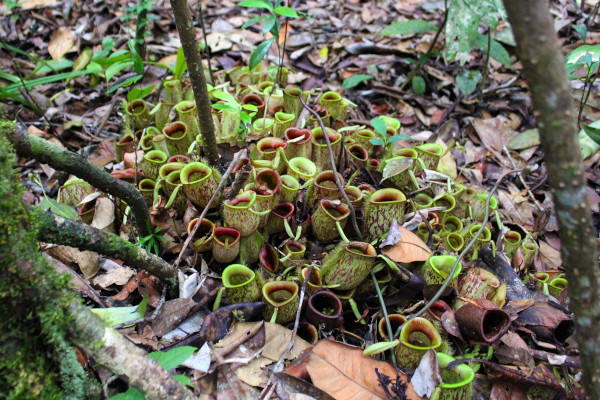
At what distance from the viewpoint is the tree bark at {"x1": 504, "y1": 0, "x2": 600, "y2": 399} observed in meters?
1.24

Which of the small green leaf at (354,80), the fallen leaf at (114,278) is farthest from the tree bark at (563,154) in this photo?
the small green leaf at (354,80)

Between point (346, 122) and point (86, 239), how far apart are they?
9.63ft

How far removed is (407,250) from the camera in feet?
8.79

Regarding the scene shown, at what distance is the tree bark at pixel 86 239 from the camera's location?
1.70m

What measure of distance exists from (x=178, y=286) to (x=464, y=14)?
12.4ft

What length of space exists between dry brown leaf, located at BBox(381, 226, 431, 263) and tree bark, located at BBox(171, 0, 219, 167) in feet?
4.75

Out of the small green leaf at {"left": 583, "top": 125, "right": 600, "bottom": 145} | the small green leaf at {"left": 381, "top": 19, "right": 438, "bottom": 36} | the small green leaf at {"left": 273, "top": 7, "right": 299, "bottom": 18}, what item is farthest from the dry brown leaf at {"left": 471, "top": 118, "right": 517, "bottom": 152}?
the small green leaf at {"left": 273, "top": 7, "right": 299, "bottom": 18}

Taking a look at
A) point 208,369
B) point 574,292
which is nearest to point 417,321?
point 574,292

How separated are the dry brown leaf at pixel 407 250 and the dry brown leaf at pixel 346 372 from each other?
2.18ft

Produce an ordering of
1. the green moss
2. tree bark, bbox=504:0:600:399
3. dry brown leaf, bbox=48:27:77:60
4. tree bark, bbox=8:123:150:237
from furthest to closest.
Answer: dry brown leaf, bbox=48:27:77:60 < tree bark, bbox=8:123:150:237 < the green moss < tree bark, bbox=504:0:600:399

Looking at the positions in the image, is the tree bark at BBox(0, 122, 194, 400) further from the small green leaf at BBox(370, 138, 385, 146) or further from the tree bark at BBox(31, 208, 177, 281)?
the small green leaf at BBox(370, 138, 385, 146)

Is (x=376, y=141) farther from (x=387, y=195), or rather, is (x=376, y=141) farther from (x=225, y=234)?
(x=225, y=234)

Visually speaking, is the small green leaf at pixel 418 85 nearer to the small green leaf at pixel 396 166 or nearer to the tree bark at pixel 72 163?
the small green leaf at pixel 396 166

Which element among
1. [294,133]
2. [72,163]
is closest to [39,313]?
[72,163]
